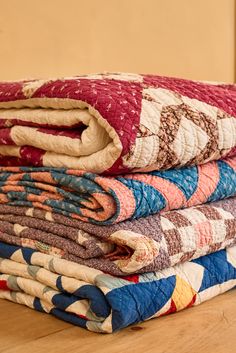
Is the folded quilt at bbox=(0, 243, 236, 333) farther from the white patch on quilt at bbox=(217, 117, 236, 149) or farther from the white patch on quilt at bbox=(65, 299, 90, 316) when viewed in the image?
the white patch on quilt at bbox=(217, 117, 236, 149)

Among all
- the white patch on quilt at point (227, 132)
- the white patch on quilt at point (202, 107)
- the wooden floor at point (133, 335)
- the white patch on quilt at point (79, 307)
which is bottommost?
the wooden floor at point (133, 335)

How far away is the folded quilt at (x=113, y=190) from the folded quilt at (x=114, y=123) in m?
0.02

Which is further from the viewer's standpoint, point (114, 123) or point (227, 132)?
point (227, 132)

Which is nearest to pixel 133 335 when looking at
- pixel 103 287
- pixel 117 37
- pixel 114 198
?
pixel 103 287

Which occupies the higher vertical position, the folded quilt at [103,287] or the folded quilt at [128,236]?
the folded quilt at [128,236]

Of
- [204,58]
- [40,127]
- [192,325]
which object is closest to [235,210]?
[192,325]

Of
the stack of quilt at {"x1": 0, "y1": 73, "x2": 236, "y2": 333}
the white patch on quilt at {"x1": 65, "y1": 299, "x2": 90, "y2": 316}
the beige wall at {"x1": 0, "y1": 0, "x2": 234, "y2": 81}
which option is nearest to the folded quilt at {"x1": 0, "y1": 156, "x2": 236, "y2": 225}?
the stack of quilt at {"x1": 0, "y1": 73, "x2": 236, "y2": 333}

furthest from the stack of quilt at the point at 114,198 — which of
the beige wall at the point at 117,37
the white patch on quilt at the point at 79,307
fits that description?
the beige wall at the point at 117,37

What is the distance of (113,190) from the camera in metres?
0.79

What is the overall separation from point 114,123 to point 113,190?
0.09m

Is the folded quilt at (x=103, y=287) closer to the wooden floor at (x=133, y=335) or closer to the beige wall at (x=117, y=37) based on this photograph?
the wooden floor at (x=133, y=335)

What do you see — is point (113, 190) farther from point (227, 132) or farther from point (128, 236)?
point (227, 132)

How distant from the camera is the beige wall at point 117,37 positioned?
121 cm

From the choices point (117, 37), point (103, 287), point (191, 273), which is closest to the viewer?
point (103, 287)
